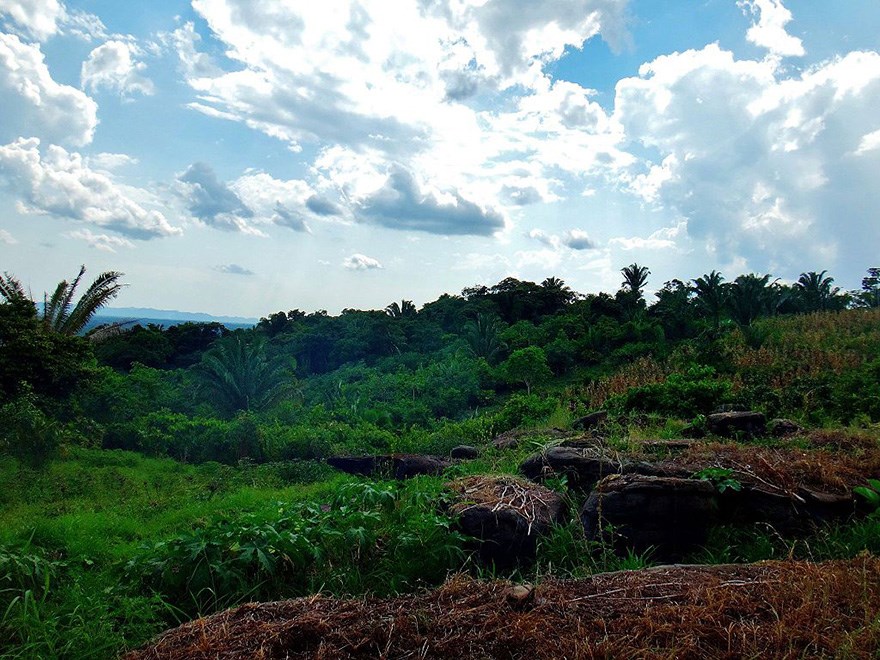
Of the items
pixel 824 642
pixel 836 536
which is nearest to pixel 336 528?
pixel 824 642

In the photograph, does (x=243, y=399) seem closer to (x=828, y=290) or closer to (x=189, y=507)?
(x=189, y=507)

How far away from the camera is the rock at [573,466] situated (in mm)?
5398

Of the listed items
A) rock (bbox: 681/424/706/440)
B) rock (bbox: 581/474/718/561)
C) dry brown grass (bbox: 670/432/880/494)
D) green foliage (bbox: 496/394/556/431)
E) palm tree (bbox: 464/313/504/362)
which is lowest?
green foliage (bbox: 496/394/556/431)

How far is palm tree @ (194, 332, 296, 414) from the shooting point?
68.0 ft

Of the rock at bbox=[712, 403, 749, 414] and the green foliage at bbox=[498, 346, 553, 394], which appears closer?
the rock at bbox=[712, 403, 749, 414]

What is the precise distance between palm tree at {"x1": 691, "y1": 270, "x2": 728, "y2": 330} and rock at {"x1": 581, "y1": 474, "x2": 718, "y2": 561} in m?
25.5

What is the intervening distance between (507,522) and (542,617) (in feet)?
6.10

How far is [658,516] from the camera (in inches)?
174

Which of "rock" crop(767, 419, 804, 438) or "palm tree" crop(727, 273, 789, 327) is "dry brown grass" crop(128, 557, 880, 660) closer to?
"rock" crop(767, 419, 804, 438)

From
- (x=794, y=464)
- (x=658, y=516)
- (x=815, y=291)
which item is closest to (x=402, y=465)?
(x=658, y=516)

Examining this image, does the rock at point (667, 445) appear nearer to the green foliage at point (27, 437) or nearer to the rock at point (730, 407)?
the rock at point (730, 407)

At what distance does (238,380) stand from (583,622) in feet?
64.7

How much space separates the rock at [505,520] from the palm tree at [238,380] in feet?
56.8

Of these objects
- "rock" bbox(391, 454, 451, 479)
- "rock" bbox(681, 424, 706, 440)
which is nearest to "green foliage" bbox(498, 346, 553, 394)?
"rock" bbox(391, 454, 451, 479)
